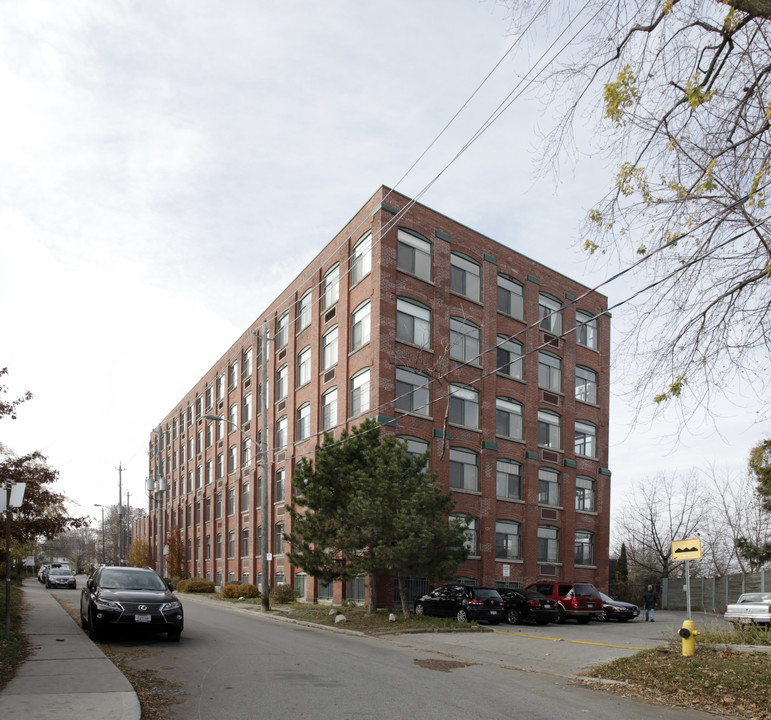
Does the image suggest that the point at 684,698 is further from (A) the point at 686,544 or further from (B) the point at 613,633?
(B) the point at 613,633

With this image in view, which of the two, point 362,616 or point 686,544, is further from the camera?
point 362,616

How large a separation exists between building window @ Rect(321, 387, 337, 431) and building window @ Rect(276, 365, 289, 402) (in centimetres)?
559

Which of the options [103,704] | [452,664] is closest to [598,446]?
[452,664]

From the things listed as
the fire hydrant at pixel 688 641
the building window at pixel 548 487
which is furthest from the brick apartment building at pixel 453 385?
the fire hydrant at pixel 688 641

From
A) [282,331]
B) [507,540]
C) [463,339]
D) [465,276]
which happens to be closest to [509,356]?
[463,339]

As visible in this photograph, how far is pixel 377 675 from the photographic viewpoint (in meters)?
12.3

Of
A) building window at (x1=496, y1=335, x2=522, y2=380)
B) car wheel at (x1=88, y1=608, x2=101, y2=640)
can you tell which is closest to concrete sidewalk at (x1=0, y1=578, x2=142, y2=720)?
car wheel at (x1=88, y1=608, x2=101, y2=640)

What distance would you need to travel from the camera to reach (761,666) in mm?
11617

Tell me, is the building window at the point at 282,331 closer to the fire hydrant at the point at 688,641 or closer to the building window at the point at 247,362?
the building window at the point at 247,362

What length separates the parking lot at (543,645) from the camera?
50.4 ft

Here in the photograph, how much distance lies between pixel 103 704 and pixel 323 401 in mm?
26898

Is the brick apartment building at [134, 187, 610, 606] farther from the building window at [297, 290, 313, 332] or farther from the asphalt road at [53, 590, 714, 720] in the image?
the asphalt road at [53, 590, 714, 720]

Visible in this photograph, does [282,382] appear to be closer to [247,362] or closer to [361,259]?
[247,362]

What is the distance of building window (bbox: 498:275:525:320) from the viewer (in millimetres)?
37625
